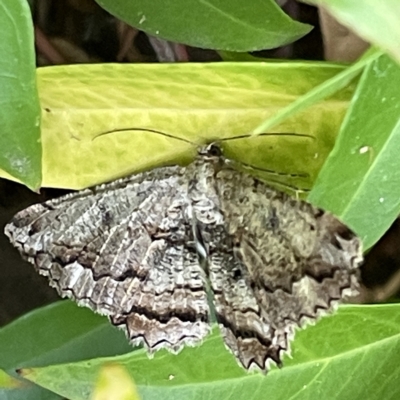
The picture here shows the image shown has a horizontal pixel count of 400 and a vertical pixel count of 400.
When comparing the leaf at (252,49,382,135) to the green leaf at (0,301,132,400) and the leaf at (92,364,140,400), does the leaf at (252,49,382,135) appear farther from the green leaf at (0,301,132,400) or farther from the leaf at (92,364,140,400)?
the green leaf at (0,301,132,400)

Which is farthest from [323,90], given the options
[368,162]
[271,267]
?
[271,267]

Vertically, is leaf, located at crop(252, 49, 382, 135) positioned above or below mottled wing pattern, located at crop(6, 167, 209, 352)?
above

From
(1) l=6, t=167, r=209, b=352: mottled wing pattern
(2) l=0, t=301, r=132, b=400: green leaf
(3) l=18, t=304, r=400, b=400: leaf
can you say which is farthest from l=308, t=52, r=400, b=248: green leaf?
(2) l=0, t=301, r=132, b=400: green leaf

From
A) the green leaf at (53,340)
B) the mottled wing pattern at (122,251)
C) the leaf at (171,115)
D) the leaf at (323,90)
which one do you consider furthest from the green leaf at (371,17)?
the green leaf at (53,340)

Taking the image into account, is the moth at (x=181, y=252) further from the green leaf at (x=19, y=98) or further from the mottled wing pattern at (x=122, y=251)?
the green leaf at (x=19, y=98)

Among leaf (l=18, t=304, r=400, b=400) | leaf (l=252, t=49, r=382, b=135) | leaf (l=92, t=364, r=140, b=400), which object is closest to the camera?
leaf (l=92, t=364, r=140, b=400)

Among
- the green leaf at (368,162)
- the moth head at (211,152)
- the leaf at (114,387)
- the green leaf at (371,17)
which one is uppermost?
the green leaf at (371,17)

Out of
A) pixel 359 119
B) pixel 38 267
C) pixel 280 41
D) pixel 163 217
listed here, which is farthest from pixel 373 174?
pixel 38 267

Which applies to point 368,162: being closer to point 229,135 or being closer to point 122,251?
point 229,135
